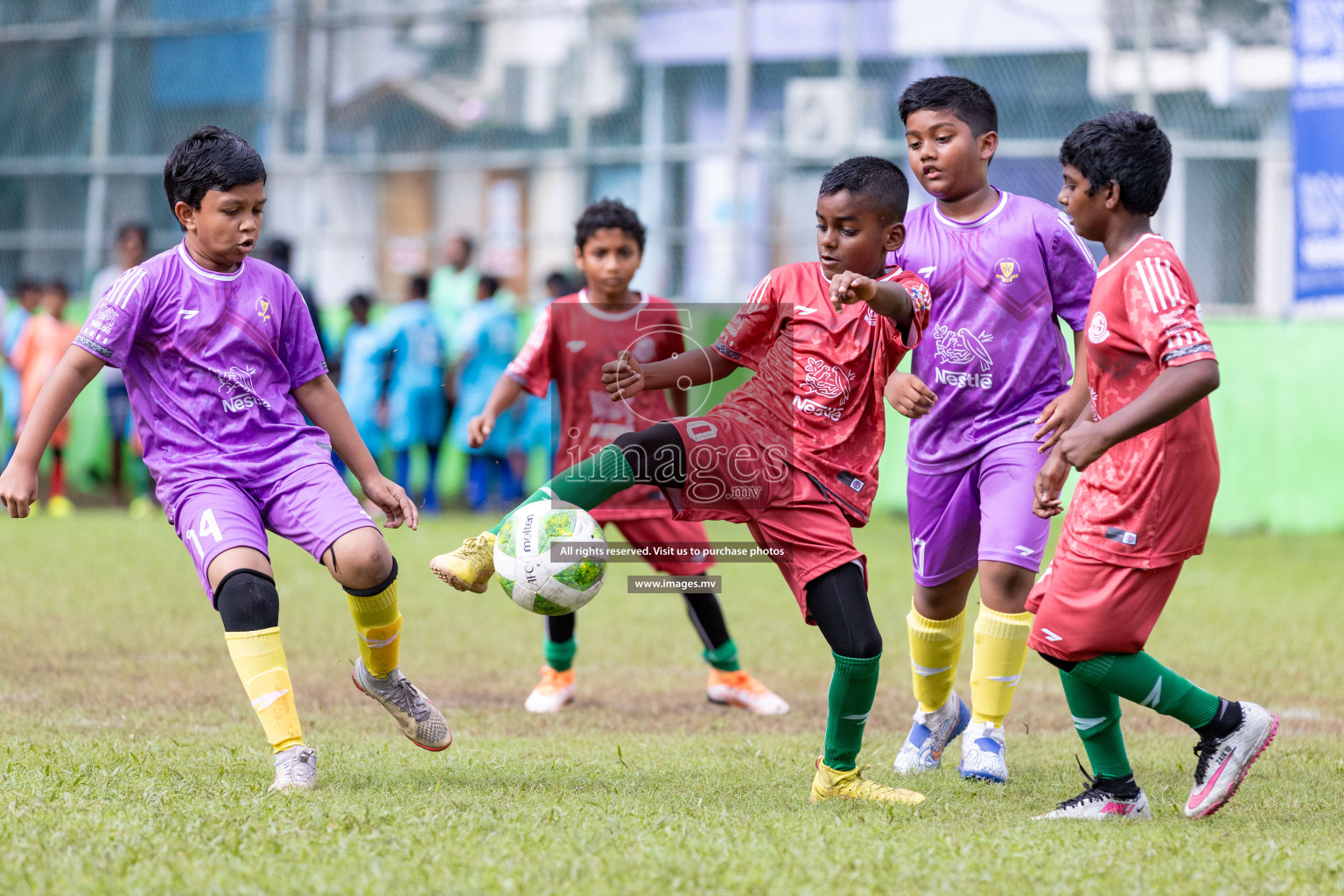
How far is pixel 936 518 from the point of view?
16.2 ft

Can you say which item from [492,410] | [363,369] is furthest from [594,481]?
[363,369]

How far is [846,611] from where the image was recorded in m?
4.14

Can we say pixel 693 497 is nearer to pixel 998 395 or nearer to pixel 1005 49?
pixel 998 395

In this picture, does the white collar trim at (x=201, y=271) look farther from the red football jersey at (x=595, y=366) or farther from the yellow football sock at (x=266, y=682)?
the red football jersey at (x=595, y=366)

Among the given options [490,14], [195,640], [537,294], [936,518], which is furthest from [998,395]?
[490,14]

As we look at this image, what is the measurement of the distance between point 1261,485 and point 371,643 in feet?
33.7

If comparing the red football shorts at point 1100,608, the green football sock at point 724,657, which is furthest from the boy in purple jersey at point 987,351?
the green football sock at point 724,657

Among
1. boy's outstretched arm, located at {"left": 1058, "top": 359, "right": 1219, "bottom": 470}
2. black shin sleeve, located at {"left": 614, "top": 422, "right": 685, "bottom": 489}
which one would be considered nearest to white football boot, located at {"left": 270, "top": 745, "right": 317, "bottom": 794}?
black shin sleeve, located at {"left": 614, "top": 422, "right": 685, "bottom": 489}

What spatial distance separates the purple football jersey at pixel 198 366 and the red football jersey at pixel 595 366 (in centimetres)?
185

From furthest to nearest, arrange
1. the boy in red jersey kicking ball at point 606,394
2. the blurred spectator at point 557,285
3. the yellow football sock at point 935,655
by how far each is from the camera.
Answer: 1. the blurred spectator at point 557,285
2. the boy in red jersey kicking ball at point 606,394
3. the yellow football sock at point 935,655

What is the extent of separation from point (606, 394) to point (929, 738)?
82.6 inches

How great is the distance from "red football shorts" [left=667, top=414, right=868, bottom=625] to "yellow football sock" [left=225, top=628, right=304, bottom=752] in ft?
4.23

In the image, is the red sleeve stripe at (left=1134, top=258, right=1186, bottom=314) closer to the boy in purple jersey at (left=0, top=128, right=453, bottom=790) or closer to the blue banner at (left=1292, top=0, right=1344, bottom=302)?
the boy in purple jersey at (left=0, top=128, right=453, bottom=790)

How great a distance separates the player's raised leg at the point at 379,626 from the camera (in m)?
4.23
